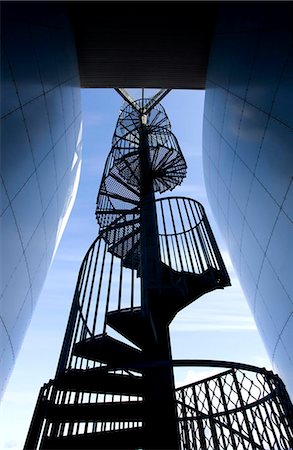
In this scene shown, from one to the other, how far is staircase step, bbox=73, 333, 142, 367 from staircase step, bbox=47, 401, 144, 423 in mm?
591

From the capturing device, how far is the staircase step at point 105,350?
3.85 meters

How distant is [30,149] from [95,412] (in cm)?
343

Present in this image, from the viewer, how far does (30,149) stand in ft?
11.9

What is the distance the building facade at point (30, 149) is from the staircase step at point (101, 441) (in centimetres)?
121

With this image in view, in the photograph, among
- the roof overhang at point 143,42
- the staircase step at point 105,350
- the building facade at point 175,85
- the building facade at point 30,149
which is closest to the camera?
the building facade at point 30,149

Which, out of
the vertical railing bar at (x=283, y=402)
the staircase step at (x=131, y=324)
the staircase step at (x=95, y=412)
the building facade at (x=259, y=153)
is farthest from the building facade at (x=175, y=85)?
the staircase step at (x=131, y=324)

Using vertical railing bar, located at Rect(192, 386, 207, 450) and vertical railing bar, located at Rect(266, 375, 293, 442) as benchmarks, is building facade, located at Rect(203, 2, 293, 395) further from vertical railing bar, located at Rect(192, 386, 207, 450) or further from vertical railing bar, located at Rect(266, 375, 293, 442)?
vertical railing bar, located at Rect(192, 386, 207, 450)

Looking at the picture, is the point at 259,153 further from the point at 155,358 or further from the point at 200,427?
the point at 200,427

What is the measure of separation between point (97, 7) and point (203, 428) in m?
7.47

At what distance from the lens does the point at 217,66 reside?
5285 millimetres

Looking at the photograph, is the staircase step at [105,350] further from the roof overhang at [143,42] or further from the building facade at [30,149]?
the roof overhang at [143,42]

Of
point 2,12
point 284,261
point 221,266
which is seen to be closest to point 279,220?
point 284,261

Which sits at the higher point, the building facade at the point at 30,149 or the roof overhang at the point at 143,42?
the roof overhang at the point at 143,42

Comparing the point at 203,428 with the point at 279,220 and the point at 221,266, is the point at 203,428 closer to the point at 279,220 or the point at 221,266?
the point at 221,266
